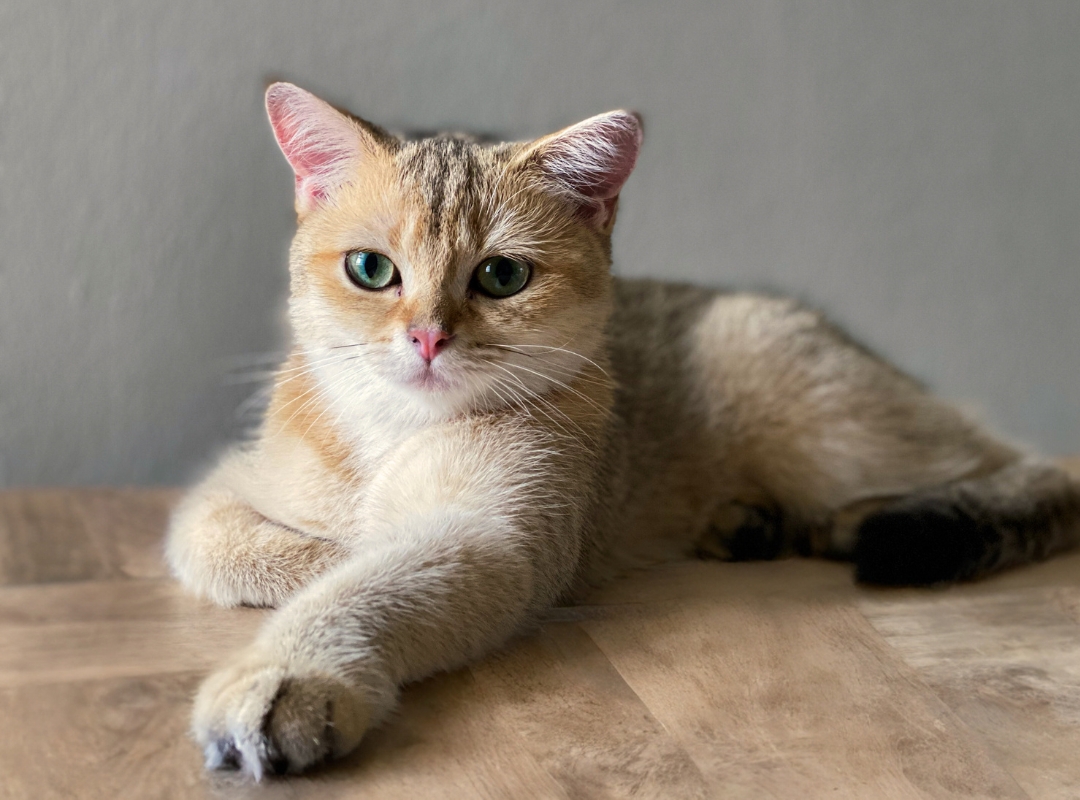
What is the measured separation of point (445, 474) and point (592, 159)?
56 cm

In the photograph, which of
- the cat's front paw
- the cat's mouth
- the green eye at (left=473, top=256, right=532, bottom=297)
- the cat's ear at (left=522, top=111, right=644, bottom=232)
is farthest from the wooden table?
the cat's ear at (left=522, top=111, right=644, bottom=232)

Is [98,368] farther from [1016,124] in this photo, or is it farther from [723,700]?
[1016,124]

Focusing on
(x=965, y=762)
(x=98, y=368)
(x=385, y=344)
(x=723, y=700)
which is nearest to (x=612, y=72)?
(x=385, y=344)

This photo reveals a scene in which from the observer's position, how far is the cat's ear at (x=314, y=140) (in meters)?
1.70

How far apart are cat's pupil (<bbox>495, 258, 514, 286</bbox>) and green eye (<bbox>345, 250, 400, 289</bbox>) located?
0.16m

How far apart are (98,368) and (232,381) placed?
0.95ft

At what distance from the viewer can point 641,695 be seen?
151 cm

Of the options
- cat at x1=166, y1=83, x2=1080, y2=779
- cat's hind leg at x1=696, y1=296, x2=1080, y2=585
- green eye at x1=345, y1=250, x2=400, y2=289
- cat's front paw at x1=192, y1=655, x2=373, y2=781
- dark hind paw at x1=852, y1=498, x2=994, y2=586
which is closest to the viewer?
cat's front paw at x1=192, y1=655, x2=373, y2=781

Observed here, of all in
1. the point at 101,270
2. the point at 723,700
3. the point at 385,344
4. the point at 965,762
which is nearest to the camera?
the point at 965,762

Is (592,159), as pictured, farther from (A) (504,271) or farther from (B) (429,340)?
(B) (429,340)

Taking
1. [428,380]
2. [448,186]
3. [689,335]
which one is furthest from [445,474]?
[689,335]

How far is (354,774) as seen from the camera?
1.27 meters

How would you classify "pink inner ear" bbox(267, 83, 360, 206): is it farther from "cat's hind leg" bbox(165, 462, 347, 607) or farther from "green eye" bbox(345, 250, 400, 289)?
"cat's hind leg" bbox(165, 462, 347, 607)

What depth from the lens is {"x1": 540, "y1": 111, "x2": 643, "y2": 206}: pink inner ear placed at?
1705 mm
